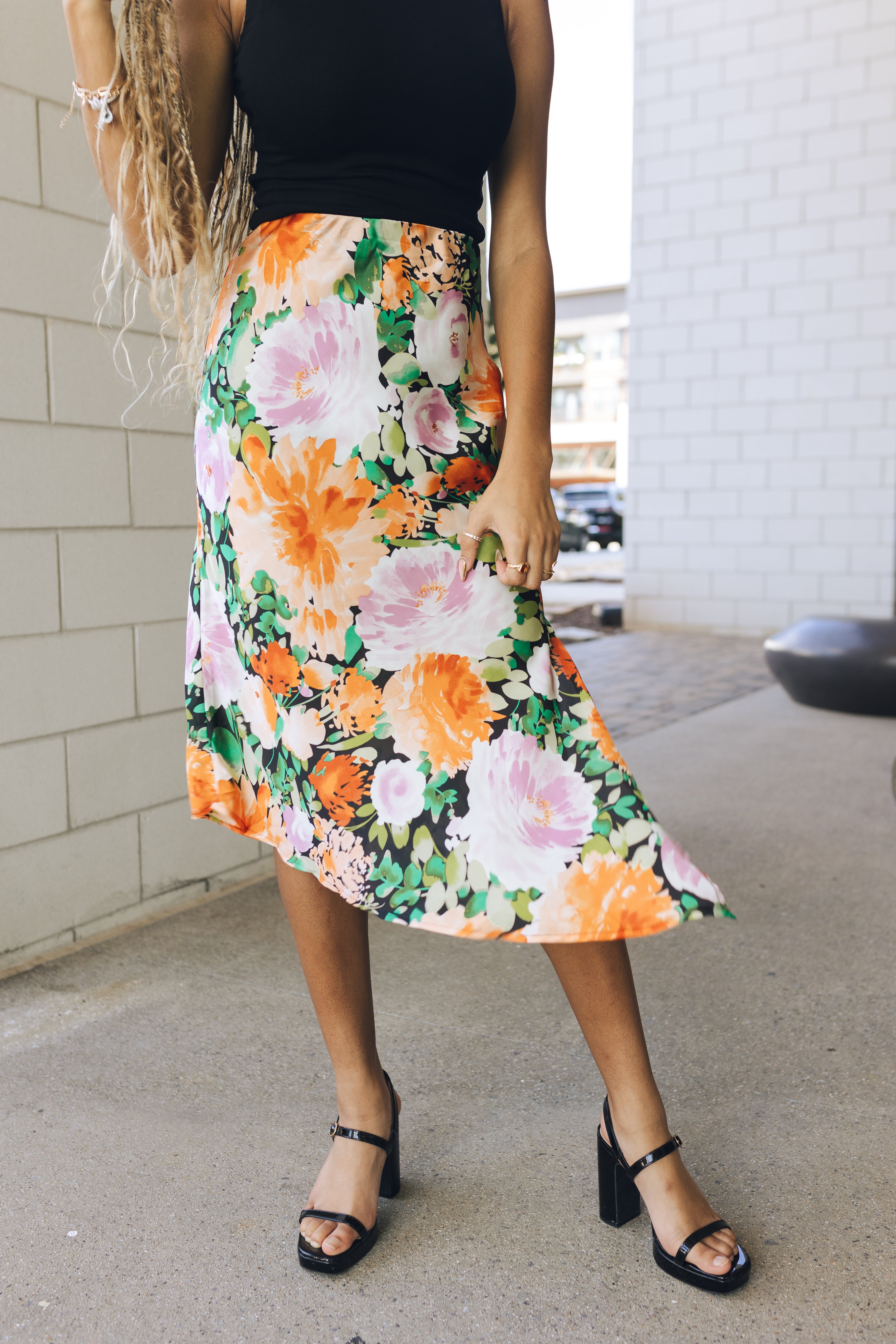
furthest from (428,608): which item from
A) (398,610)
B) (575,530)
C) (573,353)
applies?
(573,353)

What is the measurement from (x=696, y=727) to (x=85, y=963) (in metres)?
2.75

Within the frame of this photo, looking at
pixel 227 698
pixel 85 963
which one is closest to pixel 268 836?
pixel 227 698

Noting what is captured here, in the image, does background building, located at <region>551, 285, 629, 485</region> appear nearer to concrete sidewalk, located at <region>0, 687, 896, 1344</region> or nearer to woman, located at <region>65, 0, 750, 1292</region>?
concrete sidewalk, located at <region>0, 687, 896, 1344</region>

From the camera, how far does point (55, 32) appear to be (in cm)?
194

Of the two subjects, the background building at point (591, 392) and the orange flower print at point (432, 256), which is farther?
the background building at point (591, 392)

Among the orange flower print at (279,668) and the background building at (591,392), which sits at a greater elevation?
the background building at (591,392)

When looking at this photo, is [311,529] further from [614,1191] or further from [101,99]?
[614,1191]

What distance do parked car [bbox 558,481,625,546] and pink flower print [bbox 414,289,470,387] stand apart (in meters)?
16.0

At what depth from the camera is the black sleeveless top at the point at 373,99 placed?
1.08 meters

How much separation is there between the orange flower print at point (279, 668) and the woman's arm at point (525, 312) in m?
0.22

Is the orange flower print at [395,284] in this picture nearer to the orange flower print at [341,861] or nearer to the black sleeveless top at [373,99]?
the black sleeveless top at [373,99]

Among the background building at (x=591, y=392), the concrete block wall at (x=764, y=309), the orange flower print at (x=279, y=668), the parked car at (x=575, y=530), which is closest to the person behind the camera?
the orange flower print at (x=279, y=668)

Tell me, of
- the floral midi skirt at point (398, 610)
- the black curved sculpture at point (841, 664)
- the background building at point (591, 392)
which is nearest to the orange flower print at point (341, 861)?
the floral midi skirt at point (398, 610)

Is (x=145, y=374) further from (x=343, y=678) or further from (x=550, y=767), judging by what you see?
(x=550, y=767)
